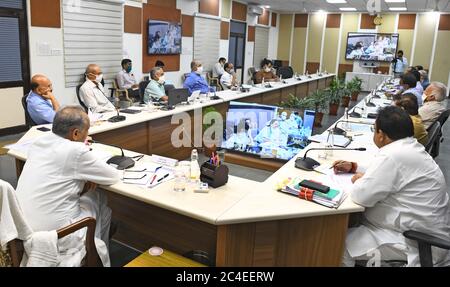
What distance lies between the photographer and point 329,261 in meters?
2.01

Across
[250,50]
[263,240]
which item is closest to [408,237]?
[263,240]

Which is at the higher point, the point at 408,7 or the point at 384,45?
the point at 408,7

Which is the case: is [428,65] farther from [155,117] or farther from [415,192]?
[415,192]

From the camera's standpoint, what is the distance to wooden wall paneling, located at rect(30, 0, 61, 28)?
18.2 ft

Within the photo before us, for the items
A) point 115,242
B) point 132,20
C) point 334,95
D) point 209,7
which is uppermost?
point 209,7

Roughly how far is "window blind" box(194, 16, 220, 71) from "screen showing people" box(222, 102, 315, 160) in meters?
6.55

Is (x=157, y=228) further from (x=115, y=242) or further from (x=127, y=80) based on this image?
(x=127, y=80)

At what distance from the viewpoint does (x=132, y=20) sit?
24.3 ft

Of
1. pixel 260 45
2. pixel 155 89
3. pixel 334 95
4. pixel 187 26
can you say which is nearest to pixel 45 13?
pixel 155 89

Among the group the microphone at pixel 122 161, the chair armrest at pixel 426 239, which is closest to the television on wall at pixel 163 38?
the microphone at pixel 122 161

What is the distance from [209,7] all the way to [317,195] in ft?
28.4

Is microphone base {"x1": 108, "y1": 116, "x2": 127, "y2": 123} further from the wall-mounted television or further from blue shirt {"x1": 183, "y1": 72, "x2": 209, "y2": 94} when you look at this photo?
the wall-mounted television

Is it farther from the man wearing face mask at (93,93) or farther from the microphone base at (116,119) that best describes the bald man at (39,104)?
the man wearing face mask at (93,93)
